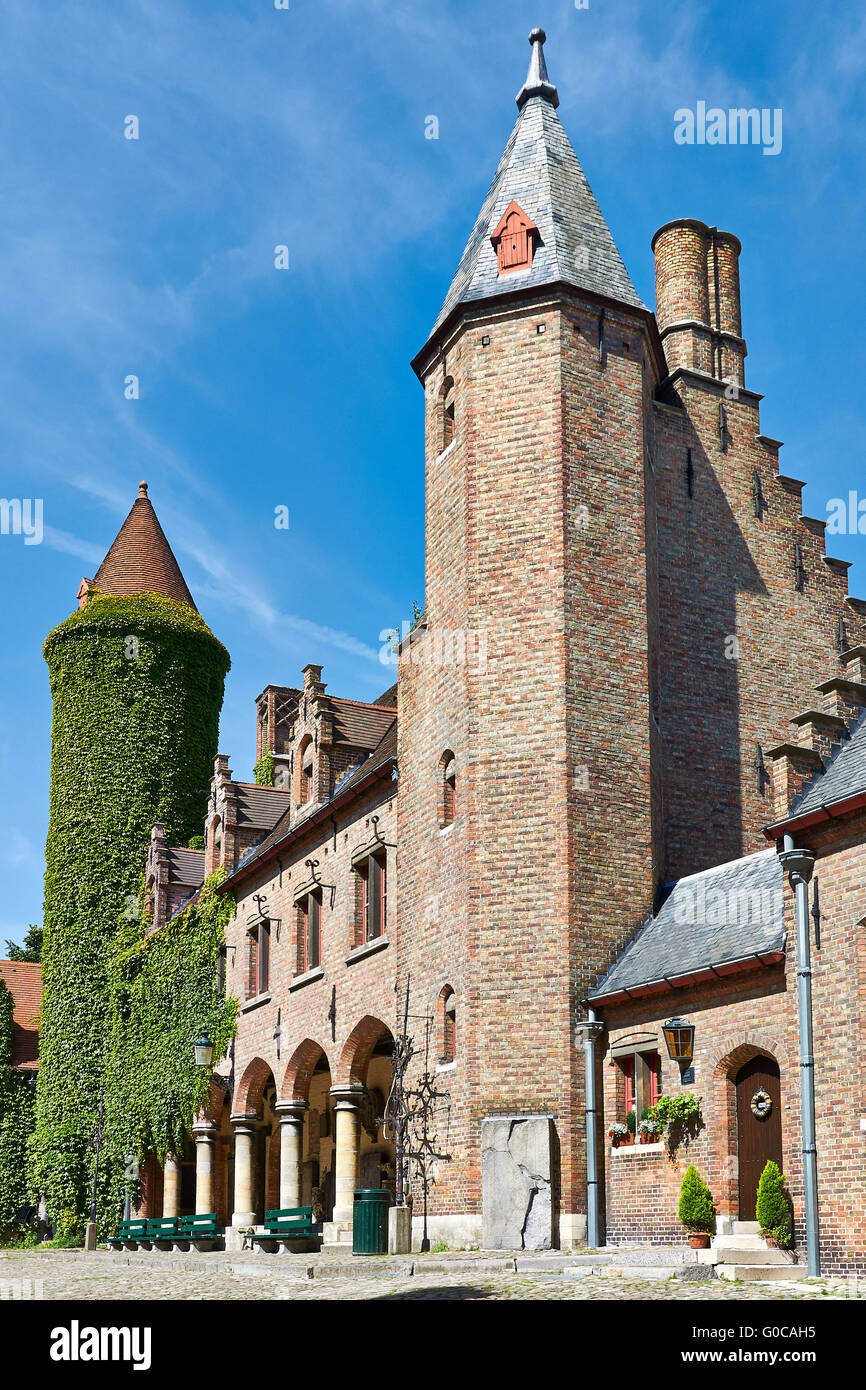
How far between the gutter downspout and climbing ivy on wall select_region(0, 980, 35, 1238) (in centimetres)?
2403

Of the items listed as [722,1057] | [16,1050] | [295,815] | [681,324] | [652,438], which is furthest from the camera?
[16,1050]

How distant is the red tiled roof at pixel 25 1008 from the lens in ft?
140

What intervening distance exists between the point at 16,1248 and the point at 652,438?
2561cm

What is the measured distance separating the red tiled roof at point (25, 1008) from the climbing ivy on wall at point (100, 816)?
14.5 ft

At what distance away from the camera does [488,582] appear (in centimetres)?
2167

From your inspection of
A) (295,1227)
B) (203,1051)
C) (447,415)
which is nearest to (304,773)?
→ (203,1051)

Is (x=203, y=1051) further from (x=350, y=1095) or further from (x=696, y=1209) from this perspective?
(x=696, y=1209)

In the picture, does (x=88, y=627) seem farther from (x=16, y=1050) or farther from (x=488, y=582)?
(x=488, y=582)

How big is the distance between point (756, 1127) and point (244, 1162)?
1608 cm

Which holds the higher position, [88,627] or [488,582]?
[88,627]

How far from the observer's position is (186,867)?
37188 millimetres

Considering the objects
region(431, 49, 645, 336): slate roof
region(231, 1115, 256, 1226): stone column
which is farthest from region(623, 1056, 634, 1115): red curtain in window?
region(231, 1115, 256, 1226): stone column

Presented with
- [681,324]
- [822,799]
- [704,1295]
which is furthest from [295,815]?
[704,1295]
